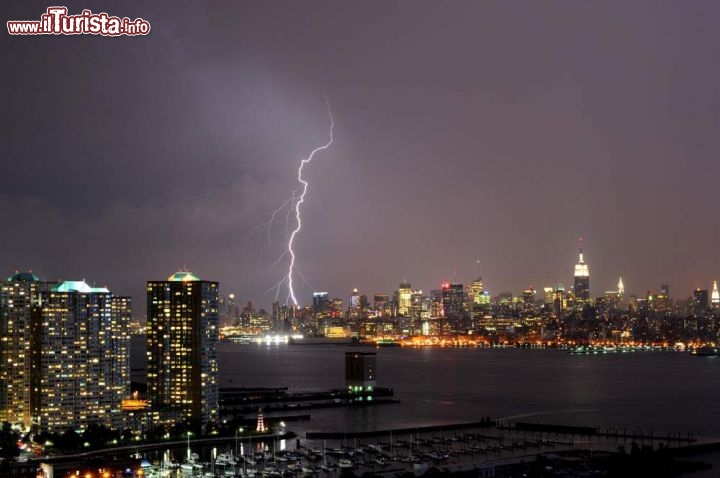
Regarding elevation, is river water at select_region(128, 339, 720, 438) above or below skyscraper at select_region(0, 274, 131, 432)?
below

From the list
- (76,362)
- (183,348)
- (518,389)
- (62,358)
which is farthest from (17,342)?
(518,389)

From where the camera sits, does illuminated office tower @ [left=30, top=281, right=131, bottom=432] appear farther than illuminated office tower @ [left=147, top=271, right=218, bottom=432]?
No

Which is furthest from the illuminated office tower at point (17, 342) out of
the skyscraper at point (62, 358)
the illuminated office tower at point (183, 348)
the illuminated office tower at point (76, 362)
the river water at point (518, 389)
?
the river water at point (518, 389)

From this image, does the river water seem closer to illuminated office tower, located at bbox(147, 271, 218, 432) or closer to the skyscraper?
illuminated office tower, located at bbox(147, 271, 218, 432)

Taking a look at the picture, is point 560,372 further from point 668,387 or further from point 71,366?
point 71,366

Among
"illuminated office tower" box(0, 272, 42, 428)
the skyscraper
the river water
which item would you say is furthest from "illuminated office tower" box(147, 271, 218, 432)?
"illuminated office tower" box(0, 272, 42, 428)

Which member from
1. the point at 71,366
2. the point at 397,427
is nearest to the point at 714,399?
the point at 397,427

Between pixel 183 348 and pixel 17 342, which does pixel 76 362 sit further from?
pixel 183 348
